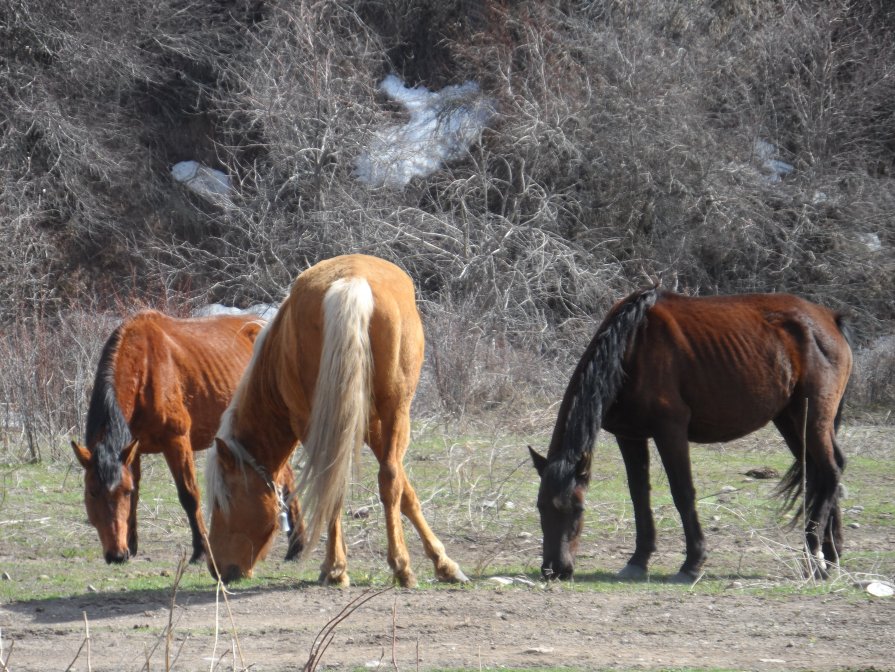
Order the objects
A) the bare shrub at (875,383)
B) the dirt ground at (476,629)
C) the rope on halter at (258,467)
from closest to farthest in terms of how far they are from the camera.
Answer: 1. the dirt ground at (476,629)
2. the rope on halter at (258,467)
3. the bare shrub at (875,383)

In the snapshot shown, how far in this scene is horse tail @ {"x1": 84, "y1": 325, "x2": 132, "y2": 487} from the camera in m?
Answer: 6.91

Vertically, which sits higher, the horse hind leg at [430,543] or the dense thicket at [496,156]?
the dense thicket at [496,156]

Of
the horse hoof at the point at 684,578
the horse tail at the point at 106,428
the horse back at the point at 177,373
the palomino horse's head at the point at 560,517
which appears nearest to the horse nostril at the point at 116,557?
the horse tail at the point at 106,428

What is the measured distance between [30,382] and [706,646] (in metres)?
9.01

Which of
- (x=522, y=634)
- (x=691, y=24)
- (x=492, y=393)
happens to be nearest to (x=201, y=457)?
(x=492, y=393)

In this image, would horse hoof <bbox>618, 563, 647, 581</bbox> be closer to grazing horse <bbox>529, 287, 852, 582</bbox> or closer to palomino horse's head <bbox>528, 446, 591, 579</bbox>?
grazing horse <bbox>529, 287, 852, 582</bbox>

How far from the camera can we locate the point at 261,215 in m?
19.4

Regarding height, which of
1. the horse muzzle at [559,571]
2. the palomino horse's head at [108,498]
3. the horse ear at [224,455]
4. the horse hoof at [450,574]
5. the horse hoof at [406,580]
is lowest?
the horse muzzle at [559,571]

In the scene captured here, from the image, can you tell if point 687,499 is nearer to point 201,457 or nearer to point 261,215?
point 201,457

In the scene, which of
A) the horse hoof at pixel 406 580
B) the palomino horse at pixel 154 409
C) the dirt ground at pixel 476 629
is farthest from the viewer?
the palomino horse at pixel 154 409

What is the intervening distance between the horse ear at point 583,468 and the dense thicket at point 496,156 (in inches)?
430

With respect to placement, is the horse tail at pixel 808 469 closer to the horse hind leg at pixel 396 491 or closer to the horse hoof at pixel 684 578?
the horse hoof at pixel 684 578

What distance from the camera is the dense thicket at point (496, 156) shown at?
18906mm

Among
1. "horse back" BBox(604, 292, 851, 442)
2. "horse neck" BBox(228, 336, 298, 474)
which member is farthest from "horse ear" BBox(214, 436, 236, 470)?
"horse back" BBox(604, 292, 851, 442)
